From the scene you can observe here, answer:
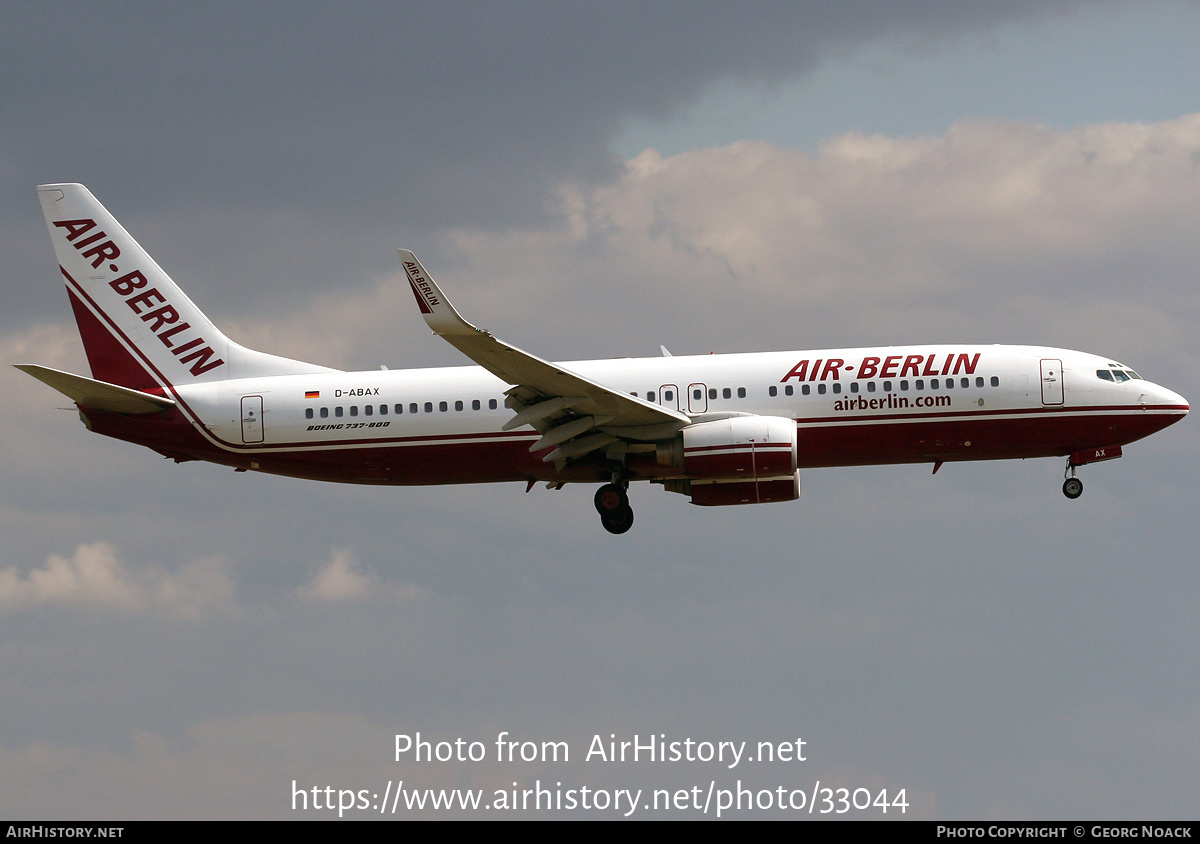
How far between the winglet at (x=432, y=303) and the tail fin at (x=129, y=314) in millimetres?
11087

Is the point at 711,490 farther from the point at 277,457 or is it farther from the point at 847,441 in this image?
the point at 277,457

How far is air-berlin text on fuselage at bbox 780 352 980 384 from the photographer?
141 feet

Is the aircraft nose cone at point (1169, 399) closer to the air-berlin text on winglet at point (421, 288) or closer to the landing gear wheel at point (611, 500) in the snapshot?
the landing gear wheel at point (611, 500)

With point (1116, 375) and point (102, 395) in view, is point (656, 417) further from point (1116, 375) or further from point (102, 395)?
point (102, 395)

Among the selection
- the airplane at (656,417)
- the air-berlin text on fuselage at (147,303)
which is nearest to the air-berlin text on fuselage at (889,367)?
the airplane at (656,417)

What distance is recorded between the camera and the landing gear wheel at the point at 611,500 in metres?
43.6

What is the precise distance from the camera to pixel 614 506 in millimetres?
43656

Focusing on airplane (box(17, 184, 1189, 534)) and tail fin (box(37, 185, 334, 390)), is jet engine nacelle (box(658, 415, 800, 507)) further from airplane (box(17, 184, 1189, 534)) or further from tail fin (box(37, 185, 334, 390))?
tail fin (box(37, 185, 334, 390))

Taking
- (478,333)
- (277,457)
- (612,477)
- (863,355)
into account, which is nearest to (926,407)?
(863,355)

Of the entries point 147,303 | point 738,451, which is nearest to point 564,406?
point 738,451

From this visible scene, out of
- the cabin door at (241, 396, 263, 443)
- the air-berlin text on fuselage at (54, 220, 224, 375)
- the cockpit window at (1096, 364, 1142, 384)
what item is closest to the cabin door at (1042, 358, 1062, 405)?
the cockpit window at (1096, 364, 1142, 384)

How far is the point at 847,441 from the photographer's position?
141 ft

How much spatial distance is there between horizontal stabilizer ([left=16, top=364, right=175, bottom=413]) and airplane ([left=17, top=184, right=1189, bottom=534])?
6 cm

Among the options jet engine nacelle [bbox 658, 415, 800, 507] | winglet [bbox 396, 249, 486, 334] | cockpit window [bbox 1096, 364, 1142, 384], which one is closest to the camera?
winglet [bbox 396, 249, 486, 334]
